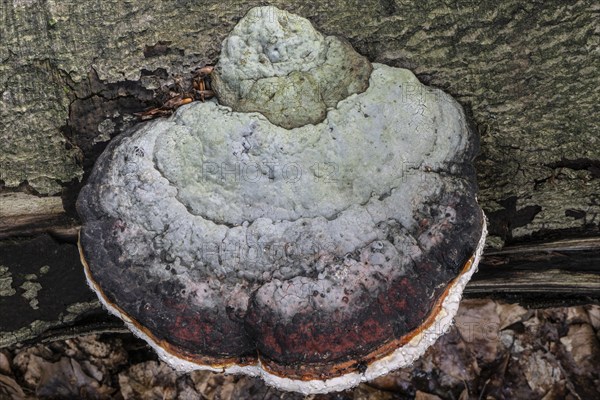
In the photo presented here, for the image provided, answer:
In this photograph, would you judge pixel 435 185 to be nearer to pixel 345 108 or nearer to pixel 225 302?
pixel 345 108

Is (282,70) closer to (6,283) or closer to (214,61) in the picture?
(214,61)

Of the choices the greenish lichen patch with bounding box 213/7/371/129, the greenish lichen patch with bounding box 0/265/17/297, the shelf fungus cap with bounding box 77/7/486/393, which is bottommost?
the greenish lichen patch with bounding box 0/265/17/297

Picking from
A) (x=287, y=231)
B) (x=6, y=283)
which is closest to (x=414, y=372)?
(x=287, y=231)

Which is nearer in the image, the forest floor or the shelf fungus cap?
the shelf fungus cap

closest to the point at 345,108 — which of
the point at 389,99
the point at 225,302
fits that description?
the point at 389,99

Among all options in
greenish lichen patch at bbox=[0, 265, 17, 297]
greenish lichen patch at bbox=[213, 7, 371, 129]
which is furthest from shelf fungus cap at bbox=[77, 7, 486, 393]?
greenish lichen patch at bbox=[0, 265, 17, 297]

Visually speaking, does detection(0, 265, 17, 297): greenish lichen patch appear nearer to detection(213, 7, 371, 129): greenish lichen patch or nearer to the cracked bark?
the cracked bark

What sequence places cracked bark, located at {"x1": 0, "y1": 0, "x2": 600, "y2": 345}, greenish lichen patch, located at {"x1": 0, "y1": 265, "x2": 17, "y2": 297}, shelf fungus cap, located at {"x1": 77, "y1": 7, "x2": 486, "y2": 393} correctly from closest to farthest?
1. shelf fungus cap, located at {"x1": 77, "y1": 7, "x2": 486, "y2": 393}
2. cracked bark, located at {"x1": 0, "y1": 0, "x2": 600, "y2": 345}
3. greenish lichen patch, located at {"x1": 0, "y1": 265, "x2": 17, "y2": 297}
